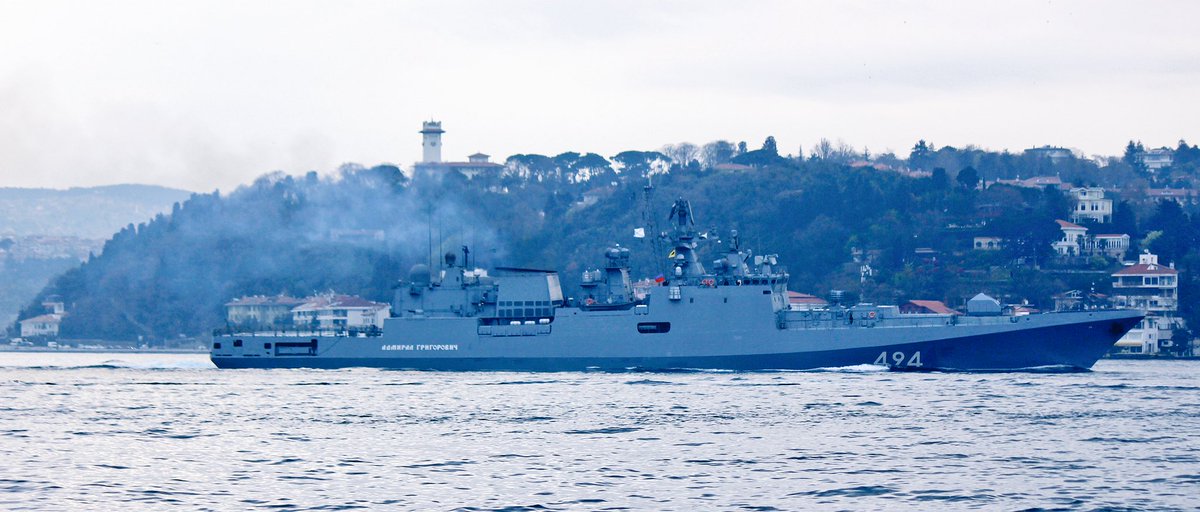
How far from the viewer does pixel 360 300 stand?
284ft

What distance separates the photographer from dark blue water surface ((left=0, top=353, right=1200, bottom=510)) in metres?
20.1

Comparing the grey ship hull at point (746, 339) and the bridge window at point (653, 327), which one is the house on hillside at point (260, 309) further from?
the bridge window at point (653, 327)

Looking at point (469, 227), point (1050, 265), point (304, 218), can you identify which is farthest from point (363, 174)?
point (1050, 265)

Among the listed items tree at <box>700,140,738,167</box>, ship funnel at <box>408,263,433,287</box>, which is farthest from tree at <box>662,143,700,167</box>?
ship funnel at <box>408,263,433,287</box>

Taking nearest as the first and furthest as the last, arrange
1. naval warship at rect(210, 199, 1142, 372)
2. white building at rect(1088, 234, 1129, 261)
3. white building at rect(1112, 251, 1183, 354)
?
naval warship at rect(210, 199, 1142, 372)
white building at rect(1112, 251, 1183, 354)
white building at rect(1088, 234, 1129, 261)

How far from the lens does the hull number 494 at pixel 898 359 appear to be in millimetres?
41969

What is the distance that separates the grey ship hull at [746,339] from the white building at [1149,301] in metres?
28.6

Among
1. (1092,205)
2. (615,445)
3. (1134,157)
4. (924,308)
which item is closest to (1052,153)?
→ (1134,157)

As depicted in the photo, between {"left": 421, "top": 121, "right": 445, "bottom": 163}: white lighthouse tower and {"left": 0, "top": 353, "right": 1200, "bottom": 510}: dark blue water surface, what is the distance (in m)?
102

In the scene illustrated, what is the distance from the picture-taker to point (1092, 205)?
98312 millimetres

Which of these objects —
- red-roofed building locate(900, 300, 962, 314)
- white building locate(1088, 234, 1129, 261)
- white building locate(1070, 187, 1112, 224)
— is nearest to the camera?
red-roofed building locate(900, 300, 962, 314)

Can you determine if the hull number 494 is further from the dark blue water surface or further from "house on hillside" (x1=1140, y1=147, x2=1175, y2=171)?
"house on hillside" (x1=1140, y1=147, x2=1175, y2=171)

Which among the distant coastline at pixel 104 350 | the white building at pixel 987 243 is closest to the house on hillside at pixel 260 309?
the distant coastline at pixel 104 350

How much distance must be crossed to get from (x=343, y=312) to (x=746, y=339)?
149 feet
